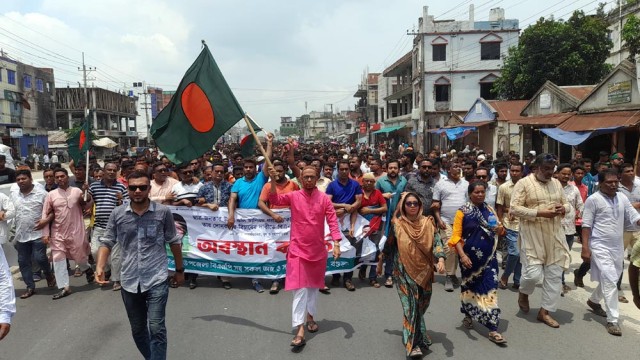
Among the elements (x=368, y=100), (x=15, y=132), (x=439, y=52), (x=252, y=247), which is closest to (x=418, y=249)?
(x=252, y=247)

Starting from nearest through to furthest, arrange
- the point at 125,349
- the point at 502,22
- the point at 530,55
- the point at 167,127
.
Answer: the point at 125,349 < the point at 167,127 < the point at 530,55 < the point at 502,22

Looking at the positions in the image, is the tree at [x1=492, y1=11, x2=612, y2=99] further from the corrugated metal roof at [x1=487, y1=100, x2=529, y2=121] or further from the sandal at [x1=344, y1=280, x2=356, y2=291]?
the sandal at [x1=344, y1=280, x2=356, y2=291]

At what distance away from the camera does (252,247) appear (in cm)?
655

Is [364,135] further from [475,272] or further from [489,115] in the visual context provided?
[475,272]

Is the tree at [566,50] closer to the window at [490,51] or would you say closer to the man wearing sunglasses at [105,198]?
the window at [490,51]

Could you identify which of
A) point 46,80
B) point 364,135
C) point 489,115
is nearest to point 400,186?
point 489,115

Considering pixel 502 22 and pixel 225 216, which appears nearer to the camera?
pixel 225 216

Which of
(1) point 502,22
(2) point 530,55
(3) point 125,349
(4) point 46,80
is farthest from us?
(4) point 46,80

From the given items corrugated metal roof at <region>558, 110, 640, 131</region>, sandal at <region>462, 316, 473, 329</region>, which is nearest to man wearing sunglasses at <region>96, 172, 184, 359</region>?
sandal at <region>462, 316, 473, 329</region>

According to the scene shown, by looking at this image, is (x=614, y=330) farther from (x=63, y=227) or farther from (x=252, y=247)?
(x=63, y=227)

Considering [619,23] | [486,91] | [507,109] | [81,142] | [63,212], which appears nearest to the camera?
[63,212]

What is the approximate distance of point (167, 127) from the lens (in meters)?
5.80

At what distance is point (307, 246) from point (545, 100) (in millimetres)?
18444

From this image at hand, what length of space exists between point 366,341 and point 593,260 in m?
2.57
